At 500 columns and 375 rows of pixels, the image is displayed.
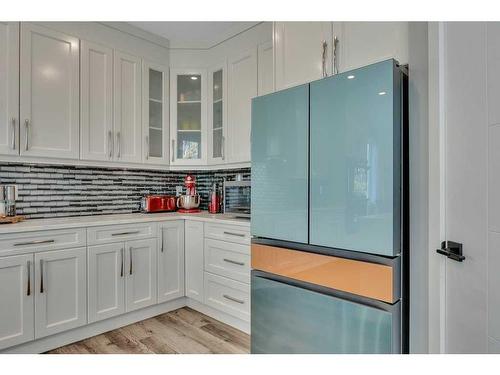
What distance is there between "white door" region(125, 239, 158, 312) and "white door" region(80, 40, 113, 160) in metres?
0.80

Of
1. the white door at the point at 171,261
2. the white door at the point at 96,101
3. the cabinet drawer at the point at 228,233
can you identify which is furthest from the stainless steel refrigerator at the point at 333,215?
the white door at the point at 96,101

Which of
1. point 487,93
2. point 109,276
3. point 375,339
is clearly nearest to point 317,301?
point 375,339

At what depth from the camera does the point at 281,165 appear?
5.31ft

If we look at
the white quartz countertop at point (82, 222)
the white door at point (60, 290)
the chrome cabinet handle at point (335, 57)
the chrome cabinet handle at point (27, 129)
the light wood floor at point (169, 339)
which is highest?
the chrome cabinet handle at point (335, 57)

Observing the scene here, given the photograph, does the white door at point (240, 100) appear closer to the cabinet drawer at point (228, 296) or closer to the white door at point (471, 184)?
the cabinet drawer at point (228, 296)

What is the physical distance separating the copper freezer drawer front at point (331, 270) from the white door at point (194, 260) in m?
0.85

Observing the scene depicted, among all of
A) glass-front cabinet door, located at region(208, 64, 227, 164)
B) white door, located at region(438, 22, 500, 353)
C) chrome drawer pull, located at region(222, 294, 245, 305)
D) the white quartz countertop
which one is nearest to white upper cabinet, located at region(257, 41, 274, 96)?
glass-front cabinet door, located at region(208, 64, 227, 164)

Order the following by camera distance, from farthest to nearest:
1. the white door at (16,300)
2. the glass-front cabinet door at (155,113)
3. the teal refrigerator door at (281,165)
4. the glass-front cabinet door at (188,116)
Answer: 1. the glass-front cabinet door at (188,116)
2. the glass-front cabinet door at (155,113)
3. the white door at (16,300)
4. the teal refrigerator door at (281,165)

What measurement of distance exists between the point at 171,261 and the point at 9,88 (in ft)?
5.56

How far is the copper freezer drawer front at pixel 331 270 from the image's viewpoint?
1.25 meters

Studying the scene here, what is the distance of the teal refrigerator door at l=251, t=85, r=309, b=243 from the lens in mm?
1527

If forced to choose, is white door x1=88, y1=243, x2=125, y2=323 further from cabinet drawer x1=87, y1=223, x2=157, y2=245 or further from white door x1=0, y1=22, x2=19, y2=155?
white door x1=0, y1=22, x2=19, y2=155

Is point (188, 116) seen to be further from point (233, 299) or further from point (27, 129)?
point (233, 299)

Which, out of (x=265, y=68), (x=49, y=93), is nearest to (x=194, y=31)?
(x=265, y=68)
